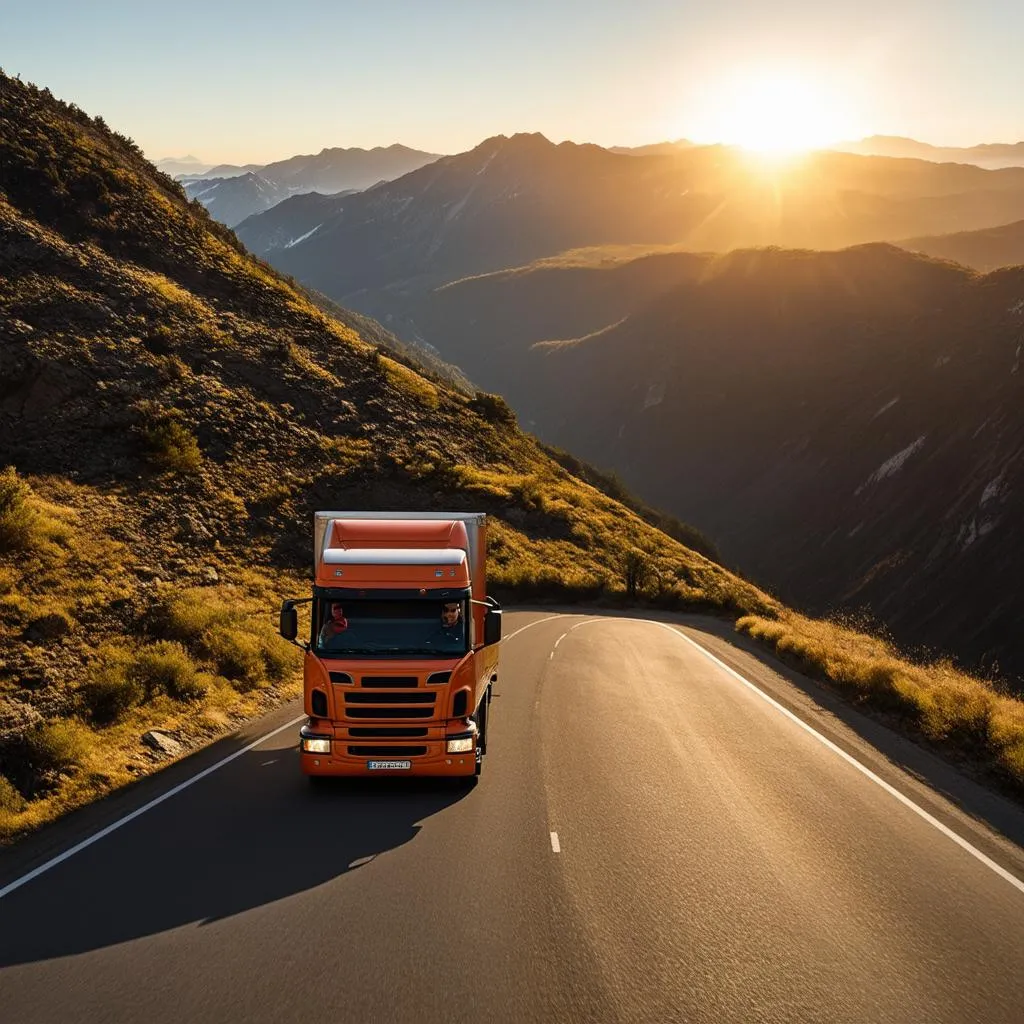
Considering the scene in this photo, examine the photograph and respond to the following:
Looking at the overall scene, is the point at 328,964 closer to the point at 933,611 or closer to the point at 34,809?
the point at 34,809

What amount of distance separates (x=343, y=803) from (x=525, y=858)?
2984 mm

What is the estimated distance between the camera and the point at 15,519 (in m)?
19.2

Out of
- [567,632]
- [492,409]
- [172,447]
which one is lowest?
[567,632]

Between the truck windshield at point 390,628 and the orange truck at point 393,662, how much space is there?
0.01 m

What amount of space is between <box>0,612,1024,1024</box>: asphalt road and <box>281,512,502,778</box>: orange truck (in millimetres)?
687

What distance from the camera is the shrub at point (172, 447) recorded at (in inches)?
1145

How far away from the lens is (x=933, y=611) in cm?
5875

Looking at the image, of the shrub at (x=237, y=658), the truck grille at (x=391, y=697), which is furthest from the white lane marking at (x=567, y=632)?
the truck grille at (x=391, y=697)

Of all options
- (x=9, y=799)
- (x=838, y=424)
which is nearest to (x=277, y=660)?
(x=9, y=799)

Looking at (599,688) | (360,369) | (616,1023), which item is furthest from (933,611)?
(616,1023)

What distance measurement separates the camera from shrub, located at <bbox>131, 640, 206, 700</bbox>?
1470 cm

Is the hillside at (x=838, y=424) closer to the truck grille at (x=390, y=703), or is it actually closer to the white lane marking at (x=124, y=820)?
the truck grille at (x=390, y=703)

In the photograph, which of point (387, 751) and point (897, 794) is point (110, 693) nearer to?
point (387, 751)

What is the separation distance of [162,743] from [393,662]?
5.02 meters
